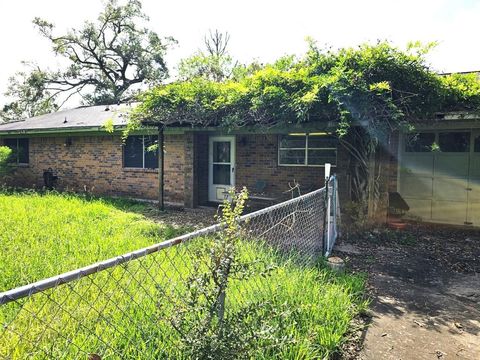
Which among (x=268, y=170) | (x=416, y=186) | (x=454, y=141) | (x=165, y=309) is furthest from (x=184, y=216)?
(x=165, y=309)

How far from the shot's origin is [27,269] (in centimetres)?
431

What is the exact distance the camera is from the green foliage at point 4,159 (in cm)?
1419

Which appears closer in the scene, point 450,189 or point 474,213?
point 474,213

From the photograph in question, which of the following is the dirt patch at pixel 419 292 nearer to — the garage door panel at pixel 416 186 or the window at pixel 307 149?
the garage door panel at pixel 416 186

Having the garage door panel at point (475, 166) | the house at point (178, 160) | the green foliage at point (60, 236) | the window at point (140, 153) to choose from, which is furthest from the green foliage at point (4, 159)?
the garage door panel at point (475, 166)

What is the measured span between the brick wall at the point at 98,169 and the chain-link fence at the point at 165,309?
762 cm

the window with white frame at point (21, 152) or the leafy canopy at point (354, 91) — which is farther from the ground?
the leafy canopy at point (354, 91)

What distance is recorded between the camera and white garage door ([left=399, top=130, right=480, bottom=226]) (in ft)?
27.5

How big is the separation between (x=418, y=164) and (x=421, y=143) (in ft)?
1.78

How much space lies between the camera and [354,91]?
6543 millimetres

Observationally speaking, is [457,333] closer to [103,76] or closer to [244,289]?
[244,289]

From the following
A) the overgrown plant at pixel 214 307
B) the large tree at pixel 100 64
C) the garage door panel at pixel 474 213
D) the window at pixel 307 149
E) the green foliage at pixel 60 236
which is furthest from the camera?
the large tree at pixel 100 64

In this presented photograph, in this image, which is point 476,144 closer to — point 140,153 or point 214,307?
point 214,307

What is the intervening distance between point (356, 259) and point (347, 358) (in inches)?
126
